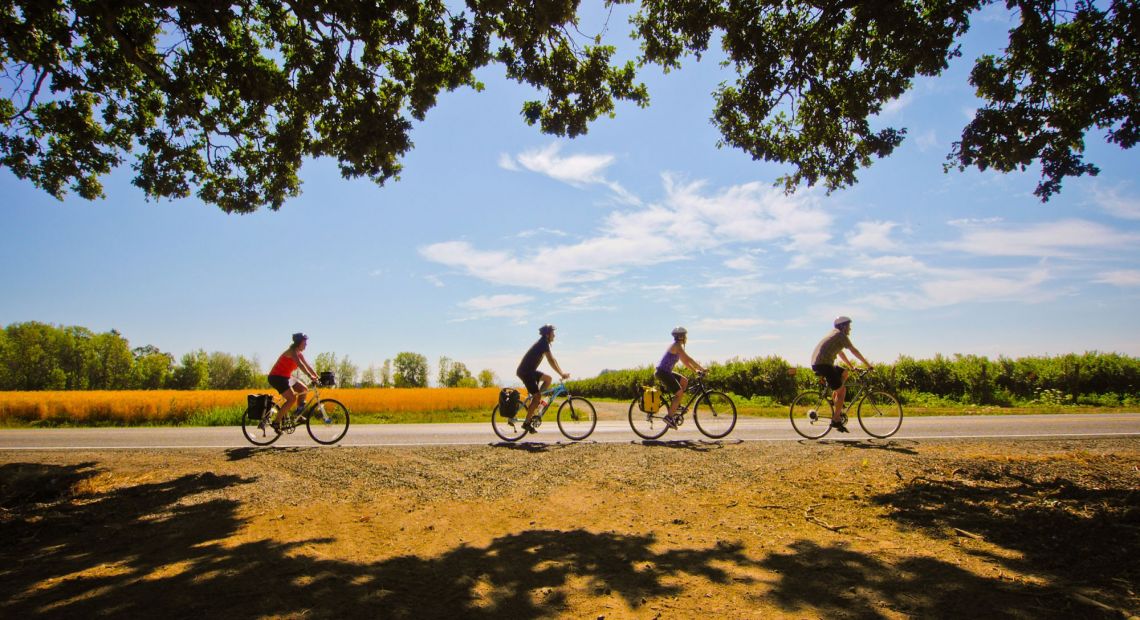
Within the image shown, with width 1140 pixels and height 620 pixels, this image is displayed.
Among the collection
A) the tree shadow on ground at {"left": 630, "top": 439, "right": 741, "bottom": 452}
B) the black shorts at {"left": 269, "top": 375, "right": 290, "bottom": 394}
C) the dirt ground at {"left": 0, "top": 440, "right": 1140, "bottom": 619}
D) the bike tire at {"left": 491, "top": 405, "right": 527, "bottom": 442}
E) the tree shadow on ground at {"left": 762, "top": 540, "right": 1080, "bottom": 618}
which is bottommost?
the tree shadow on ground at {"left": 762, "top": 540, "right": 1080, "bottom": 618}

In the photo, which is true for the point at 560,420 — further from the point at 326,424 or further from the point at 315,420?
the point at 315,420

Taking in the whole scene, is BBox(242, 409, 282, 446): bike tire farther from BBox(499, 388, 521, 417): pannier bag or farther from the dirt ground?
BBox(499, 388, 521, 417): pannier bag

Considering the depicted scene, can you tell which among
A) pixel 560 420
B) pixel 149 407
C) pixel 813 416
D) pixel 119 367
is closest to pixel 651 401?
pixel 560 420

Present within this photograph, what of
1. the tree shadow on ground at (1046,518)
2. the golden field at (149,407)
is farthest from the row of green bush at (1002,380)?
the tree shadow on ground at (1046,518)

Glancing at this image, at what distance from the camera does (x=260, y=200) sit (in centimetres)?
1271

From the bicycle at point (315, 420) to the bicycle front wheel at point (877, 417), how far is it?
33.5 ft

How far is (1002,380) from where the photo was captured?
2370 centimetres

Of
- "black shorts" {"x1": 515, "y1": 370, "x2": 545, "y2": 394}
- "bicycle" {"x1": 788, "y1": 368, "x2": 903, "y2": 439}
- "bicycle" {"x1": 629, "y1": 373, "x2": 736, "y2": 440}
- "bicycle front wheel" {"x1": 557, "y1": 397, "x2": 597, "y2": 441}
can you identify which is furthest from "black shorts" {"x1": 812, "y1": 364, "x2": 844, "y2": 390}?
"black shorts" {"x1": 515, "y1": 370, "x2": 545, "y2": 394}

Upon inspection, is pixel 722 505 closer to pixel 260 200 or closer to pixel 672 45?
pixel 672 45

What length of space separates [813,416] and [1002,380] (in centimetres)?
1974

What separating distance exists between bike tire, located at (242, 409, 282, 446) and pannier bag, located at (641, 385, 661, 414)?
7.19 m

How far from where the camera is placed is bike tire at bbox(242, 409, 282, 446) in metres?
10.1

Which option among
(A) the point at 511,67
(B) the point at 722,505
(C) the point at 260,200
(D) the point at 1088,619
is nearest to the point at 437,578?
(B) the point at 722,505

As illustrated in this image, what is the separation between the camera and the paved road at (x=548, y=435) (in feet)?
34.1
